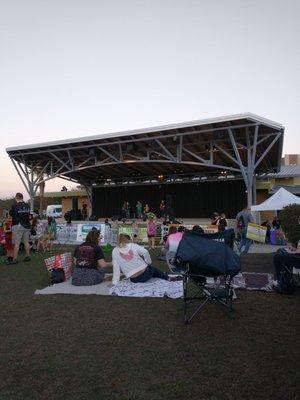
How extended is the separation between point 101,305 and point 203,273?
1.68 m

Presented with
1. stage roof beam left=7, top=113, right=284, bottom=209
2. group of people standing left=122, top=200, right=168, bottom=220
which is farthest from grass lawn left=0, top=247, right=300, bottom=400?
group of people standing left=122, top=200, right=168, bottom=220

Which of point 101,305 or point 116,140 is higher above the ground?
point 116,140

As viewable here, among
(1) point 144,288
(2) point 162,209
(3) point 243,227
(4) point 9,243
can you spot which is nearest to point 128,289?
(1) point 144,288

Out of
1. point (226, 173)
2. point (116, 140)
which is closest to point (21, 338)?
point (116, 140)

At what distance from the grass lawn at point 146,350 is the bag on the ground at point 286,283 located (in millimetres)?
198

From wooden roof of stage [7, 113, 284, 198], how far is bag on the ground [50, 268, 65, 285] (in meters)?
12.1

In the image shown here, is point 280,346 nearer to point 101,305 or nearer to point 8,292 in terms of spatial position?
point 101,305

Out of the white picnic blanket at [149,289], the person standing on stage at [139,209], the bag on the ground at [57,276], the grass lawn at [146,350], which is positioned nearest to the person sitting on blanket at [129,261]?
the white picnic blanket at [149,289]

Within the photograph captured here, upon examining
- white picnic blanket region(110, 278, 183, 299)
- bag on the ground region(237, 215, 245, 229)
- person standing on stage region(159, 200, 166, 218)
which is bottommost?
white picnic blanket region(110, 278, 183, 299)

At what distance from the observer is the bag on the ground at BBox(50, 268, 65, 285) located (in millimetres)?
7414

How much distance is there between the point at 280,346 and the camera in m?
3.80

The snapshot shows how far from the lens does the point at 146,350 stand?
379 centimetres

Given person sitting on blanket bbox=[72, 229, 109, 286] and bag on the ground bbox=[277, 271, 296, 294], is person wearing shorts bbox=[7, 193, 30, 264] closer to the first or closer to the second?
person sitting on blanket bbox=[72, 229, 109, 286]

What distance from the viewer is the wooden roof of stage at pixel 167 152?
60.4 feet
